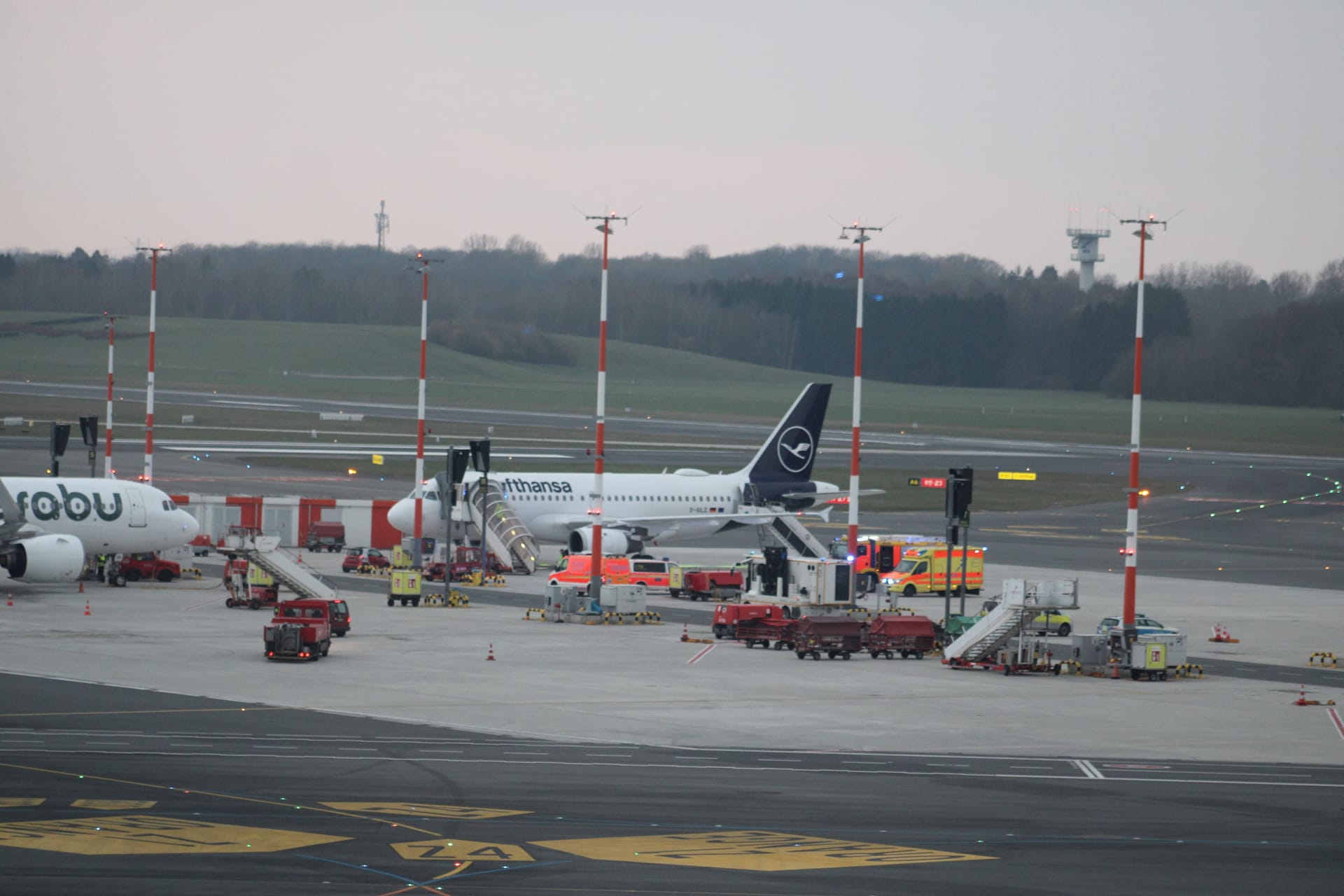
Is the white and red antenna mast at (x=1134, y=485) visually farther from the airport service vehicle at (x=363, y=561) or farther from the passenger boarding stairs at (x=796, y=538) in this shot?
the airport service vehicle at (x=363, y=561)

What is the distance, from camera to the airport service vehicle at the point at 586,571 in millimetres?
58969

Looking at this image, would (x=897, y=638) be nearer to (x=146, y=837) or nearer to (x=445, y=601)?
(x=445, y=601)

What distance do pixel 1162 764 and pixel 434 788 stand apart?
13.6 m

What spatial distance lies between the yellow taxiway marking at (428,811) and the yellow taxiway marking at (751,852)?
185 cm

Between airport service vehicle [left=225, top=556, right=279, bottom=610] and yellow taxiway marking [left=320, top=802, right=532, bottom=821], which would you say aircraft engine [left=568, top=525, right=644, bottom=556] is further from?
yellow taxiway marking [left=320, top=802, right=532, bottom=821]

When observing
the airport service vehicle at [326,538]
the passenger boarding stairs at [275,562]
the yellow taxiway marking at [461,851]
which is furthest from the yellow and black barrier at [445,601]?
the yellow taxiway marking at [461,851]

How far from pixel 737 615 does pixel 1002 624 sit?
8665 millimetres

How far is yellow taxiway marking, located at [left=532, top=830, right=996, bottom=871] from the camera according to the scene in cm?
2067

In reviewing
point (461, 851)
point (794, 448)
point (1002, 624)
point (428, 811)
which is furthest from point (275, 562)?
point (461, 851)

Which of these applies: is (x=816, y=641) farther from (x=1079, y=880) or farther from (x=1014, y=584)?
(x=1079, y=880)

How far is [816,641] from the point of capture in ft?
147

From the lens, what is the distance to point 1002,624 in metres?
43.0

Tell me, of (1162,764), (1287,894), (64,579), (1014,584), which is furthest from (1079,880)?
(64,579)

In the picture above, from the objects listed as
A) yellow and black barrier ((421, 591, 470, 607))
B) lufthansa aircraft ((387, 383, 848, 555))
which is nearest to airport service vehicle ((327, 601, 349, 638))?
yellow and black barrier ((421, 591, 470, 607))
